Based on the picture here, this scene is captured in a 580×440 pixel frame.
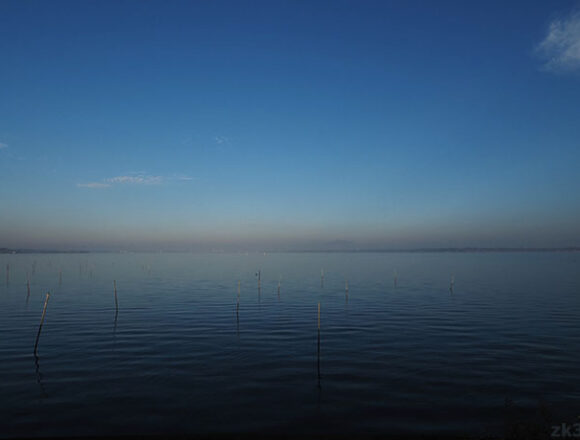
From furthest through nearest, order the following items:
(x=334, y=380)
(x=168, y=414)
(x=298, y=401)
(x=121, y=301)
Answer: (x=121, y=301)
(x=334, y=380)
(x=298, y=401)
(x=168, y=414)

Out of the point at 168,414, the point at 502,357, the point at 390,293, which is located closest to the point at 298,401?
the point at 168,414

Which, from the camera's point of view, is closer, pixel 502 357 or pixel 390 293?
pixel 502 357

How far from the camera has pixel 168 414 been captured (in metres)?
15.2

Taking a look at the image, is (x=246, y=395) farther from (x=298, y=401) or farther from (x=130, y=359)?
(x=130, y=359)

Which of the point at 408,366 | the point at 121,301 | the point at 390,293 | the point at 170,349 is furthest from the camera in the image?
the point at 390,293

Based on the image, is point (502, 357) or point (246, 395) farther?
point (502, 357)

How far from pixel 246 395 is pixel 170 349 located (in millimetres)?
10599

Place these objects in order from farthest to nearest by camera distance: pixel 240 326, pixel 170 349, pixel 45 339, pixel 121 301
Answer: pixel 121 301 < pixel 240 326 < pixel 45 339 < pixel 170 349

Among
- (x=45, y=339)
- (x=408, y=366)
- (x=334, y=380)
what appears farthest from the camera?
(x=45, y=339)

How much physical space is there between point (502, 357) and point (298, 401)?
15857mm

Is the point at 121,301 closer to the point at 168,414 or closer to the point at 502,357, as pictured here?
the point at 168,414

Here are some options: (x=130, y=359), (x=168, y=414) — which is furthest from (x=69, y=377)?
(x=168, y=414)

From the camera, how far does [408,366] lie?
21.7 metres

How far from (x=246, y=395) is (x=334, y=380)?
5161mm
